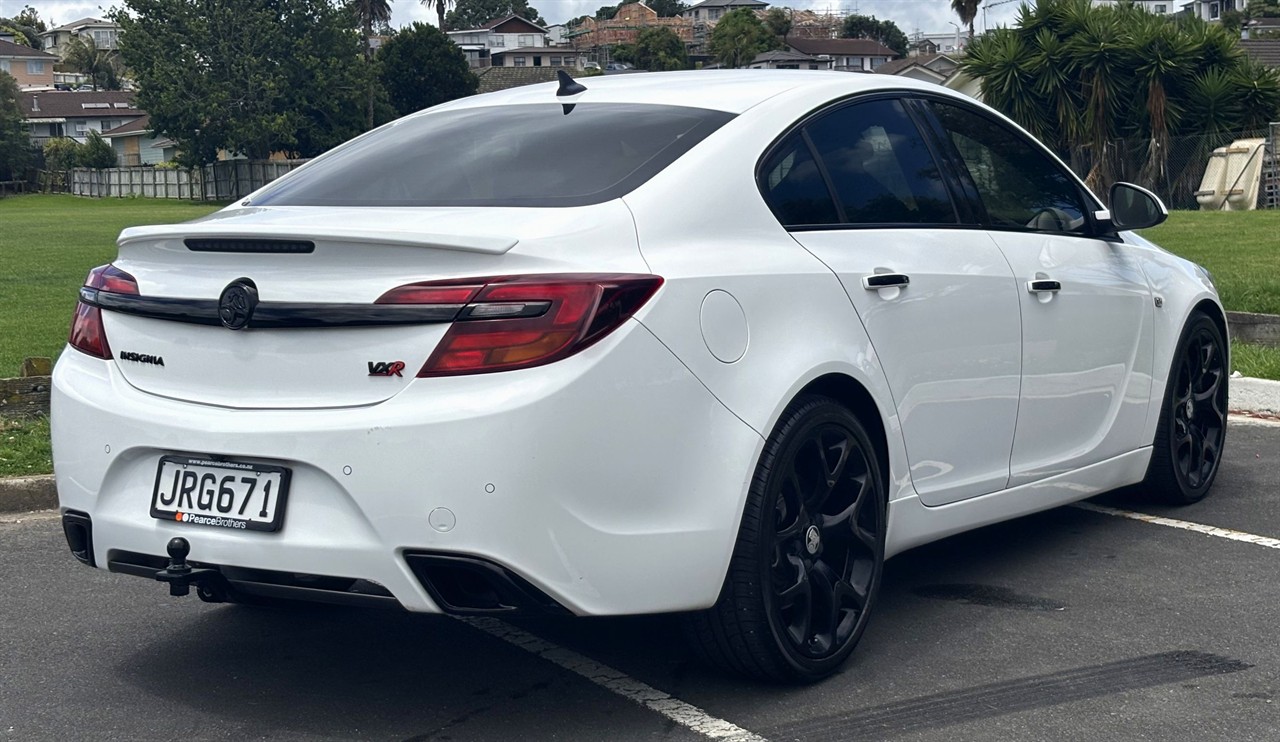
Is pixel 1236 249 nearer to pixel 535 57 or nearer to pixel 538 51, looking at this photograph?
pixel 535 57

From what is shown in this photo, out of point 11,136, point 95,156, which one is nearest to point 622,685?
point 95,156

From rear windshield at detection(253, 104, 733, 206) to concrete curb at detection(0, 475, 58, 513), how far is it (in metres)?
2.47

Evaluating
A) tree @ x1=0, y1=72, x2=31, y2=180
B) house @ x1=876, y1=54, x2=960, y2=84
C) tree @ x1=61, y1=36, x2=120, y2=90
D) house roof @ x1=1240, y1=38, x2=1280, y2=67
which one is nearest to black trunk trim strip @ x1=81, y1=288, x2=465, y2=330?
house roof @ x1=1240, y1=38, x2=1280, y2=67

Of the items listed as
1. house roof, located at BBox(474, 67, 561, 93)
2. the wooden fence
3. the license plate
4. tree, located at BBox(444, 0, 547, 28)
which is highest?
tree, located at BBox(444, 0, 547, 28)

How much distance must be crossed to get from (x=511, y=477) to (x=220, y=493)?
743 millimetres

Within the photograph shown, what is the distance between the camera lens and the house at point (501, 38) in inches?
5984

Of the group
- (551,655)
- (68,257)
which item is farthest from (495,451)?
(68,257)

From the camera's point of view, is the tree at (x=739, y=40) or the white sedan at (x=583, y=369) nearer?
the white sedan at (x=583, y=369)

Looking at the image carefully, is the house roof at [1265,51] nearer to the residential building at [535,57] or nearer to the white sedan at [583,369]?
the white sedan at [583,369]

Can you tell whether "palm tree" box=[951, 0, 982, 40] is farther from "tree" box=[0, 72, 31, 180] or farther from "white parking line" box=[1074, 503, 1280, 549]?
"white parking line" box=[1074, 503, 1280, 549]

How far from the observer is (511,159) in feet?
13.7

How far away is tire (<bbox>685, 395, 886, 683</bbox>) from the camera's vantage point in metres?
3.78

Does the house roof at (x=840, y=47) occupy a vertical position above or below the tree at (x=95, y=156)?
above

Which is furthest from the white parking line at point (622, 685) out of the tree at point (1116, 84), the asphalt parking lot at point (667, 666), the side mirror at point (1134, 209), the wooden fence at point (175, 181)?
the wooden fence at point (175, 181)
